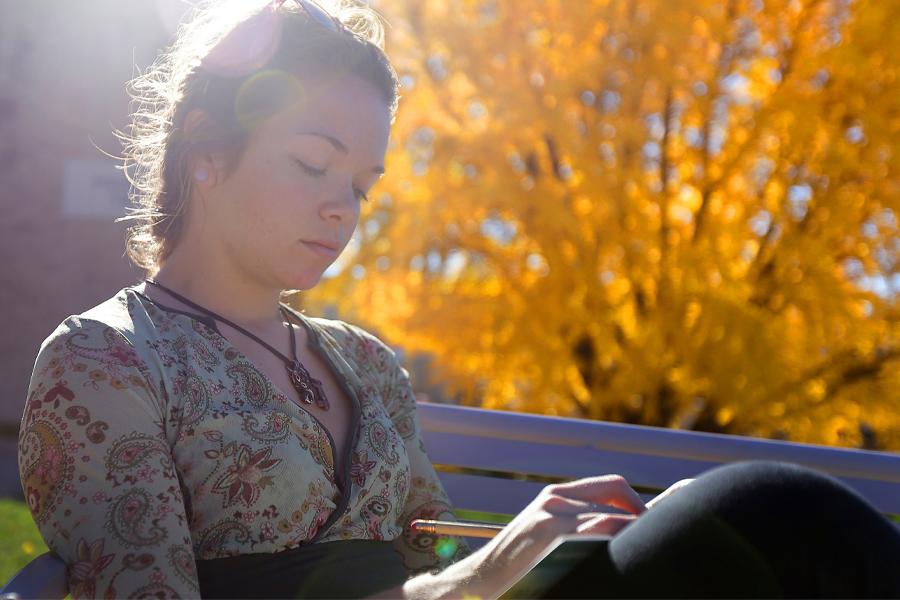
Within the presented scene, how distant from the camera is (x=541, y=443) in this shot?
2.55 metres

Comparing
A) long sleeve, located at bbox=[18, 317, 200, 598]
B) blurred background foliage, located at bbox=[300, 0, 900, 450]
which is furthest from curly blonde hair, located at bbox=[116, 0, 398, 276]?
blurred background foliage, located at bbox=[300, 0, 900, 450]

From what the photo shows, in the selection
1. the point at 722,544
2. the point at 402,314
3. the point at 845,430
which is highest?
the point at 722,544

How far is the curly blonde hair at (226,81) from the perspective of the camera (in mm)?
1720

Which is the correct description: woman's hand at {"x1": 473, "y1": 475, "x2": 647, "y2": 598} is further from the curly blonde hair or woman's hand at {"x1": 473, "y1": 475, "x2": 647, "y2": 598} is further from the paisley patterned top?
the curly blonde hair

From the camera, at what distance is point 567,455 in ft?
8.35

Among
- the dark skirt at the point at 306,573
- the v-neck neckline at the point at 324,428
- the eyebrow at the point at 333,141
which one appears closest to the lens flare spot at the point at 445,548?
the dark skirt at the point at 306,573

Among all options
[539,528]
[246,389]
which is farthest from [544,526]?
[246,389]

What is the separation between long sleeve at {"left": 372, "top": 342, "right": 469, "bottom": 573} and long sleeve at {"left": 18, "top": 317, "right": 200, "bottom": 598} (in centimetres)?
65

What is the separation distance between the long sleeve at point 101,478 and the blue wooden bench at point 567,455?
1179mm

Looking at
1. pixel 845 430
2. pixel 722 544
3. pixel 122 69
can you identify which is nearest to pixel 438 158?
pixel 845 430

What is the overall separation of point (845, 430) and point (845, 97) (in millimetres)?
1764

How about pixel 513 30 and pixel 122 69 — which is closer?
pixel 513 30

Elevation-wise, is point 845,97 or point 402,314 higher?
point 845,97

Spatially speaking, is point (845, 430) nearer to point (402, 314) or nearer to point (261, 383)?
point (402, 314)
